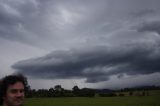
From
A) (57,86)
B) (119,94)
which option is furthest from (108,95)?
(57,86)

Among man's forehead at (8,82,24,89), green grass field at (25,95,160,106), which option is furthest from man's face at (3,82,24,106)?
green grass field at (25,95,160,106)

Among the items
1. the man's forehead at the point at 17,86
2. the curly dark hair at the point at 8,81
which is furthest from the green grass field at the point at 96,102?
the man's forehead at the point at 17,86

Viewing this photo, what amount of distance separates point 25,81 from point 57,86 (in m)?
126

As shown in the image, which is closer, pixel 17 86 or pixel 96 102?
pixel 17 86

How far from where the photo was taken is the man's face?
3996 millimetres

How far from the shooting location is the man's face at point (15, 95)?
3996mm

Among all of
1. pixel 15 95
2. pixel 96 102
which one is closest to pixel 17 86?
pixel 15 95

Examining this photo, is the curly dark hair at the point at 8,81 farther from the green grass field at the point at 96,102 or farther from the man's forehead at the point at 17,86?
the green grass field at the point at 96,102

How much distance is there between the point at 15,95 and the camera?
13.3ft

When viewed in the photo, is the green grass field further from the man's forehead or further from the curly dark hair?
the man's forehead

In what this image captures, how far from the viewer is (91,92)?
131500 millimetres

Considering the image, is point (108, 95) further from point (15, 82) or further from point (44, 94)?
point (15, 82)

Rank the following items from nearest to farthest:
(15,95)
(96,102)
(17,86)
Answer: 1. (15,95)
2. (17,86)
3. (96,102)

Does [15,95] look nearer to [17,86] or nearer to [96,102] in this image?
[17,86]
